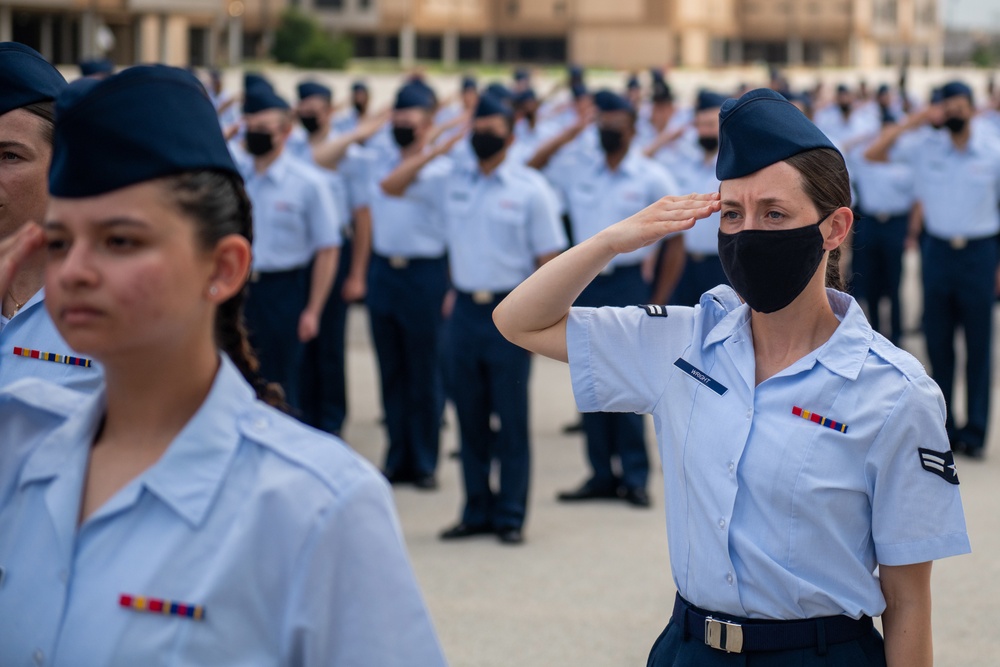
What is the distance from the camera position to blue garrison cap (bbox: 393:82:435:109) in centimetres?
891

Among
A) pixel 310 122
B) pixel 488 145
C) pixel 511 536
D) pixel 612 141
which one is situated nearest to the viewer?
pixel 511 536

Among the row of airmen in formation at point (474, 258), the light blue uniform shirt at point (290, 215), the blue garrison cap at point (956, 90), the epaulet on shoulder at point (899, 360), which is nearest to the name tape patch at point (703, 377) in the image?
the epaulet on shoulder at point (899, 360)

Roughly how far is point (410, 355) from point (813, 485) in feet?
19.0

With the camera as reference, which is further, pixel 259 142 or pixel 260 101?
pixel 260 101

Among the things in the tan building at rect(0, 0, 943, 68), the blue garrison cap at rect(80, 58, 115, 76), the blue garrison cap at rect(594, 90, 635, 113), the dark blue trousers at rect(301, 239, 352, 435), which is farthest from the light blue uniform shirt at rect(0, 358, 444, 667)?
the tan building at rect(0, 0, 943, 68)

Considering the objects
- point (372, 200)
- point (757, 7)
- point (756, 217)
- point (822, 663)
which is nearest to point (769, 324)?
point (756, 217)

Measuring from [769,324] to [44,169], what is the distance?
1511 millimetres

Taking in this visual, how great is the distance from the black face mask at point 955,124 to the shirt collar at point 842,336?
6.90 m

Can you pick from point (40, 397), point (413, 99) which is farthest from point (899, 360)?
point (413, 99)

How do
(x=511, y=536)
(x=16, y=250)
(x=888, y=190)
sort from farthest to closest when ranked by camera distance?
(x=888, y=190)
(x=511, y=536)
(x=16, y=250)

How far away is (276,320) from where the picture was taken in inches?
308

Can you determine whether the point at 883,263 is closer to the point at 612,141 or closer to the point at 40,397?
the point at 612,141

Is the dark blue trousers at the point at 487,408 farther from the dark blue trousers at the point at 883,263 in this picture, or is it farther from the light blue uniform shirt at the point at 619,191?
the dark blue trousers at the point at 883,263

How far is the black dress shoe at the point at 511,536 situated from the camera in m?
7.01
